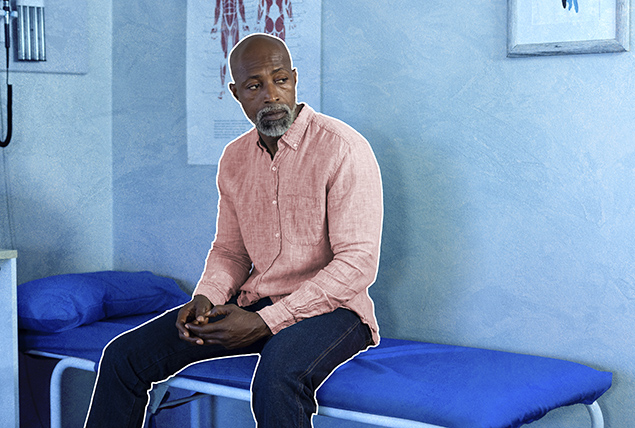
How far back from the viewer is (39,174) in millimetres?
2518

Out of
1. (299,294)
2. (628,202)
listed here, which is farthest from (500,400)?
(628,202)

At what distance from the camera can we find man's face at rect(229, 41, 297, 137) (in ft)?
5.79

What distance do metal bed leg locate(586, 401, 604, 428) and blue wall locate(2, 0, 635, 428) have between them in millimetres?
116

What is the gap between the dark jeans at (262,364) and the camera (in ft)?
4.81

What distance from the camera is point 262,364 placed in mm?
1523

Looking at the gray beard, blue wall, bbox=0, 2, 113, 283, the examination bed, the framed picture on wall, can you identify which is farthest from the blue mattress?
the framed picture on wall

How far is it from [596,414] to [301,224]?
85 cm

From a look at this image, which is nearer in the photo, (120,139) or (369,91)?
(369,91)

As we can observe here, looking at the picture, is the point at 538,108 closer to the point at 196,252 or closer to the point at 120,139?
the point at 196,252

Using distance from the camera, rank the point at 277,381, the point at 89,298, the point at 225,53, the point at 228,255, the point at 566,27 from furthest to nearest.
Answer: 1. the point at 225,53
2. the point at 89,298
3. the point at 228,255
4. the point at 566,27
5. the point at 277,381

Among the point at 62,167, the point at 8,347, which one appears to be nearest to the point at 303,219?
the point at 8,347

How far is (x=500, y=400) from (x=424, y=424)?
0.55 feet

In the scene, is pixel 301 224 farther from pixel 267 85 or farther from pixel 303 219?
pixel 267 85

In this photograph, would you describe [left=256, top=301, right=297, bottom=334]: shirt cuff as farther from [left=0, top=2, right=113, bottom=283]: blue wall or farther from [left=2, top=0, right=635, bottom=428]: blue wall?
[left=0, top=2, right=113, bottom=283]: blue wall
